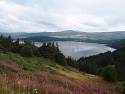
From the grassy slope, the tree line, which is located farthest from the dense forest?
the grassy slope

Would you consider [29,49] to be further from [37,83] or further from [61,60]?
[37,83]

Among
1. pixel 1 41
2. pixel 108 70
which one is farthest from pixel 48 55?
pixel 108 70

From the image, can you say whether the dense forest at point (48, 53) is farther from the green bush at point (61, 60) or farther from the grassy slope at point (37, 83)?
the grassy slope at point (37, 83)

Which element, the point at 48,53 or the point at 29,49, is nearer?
the point at 29,49

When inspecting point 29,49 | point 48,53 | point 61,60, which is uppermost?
point 29,49

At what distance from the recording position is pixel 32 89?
6129mm

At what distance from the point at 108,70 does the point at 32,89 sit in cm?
4956

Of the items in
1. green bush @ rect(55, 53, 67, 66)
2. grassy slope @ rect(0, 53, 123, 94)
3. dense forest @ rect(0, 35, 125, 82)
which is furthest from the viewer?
green bush @ rect(55, 53, 67, 66)

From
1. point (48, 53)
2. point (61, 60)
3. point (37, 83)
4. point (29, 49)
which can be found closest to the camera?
point (37, 83)

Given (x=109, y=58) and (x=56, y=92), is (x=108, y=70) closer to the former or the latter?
(x=56, y=92)

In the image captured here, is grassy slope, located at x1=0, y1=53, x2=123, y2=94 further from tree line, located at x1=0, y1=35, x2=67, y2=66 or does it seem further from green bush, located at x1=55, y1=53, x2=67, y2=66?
green bush, located at x1=55, y1=53, x2=67, y2=66

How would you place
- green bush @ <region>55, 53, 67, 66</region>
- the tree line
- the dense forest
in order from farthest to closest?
green bush @ <region>55, 53, 67, 66</region> → the tree line → the dense forest

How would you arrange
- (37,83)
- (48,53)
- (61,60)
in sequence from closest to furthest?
(37,83), (61,60), (48,53)

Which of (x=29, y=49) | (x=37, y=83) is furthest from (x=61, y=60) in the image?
(x=37, y=83)
